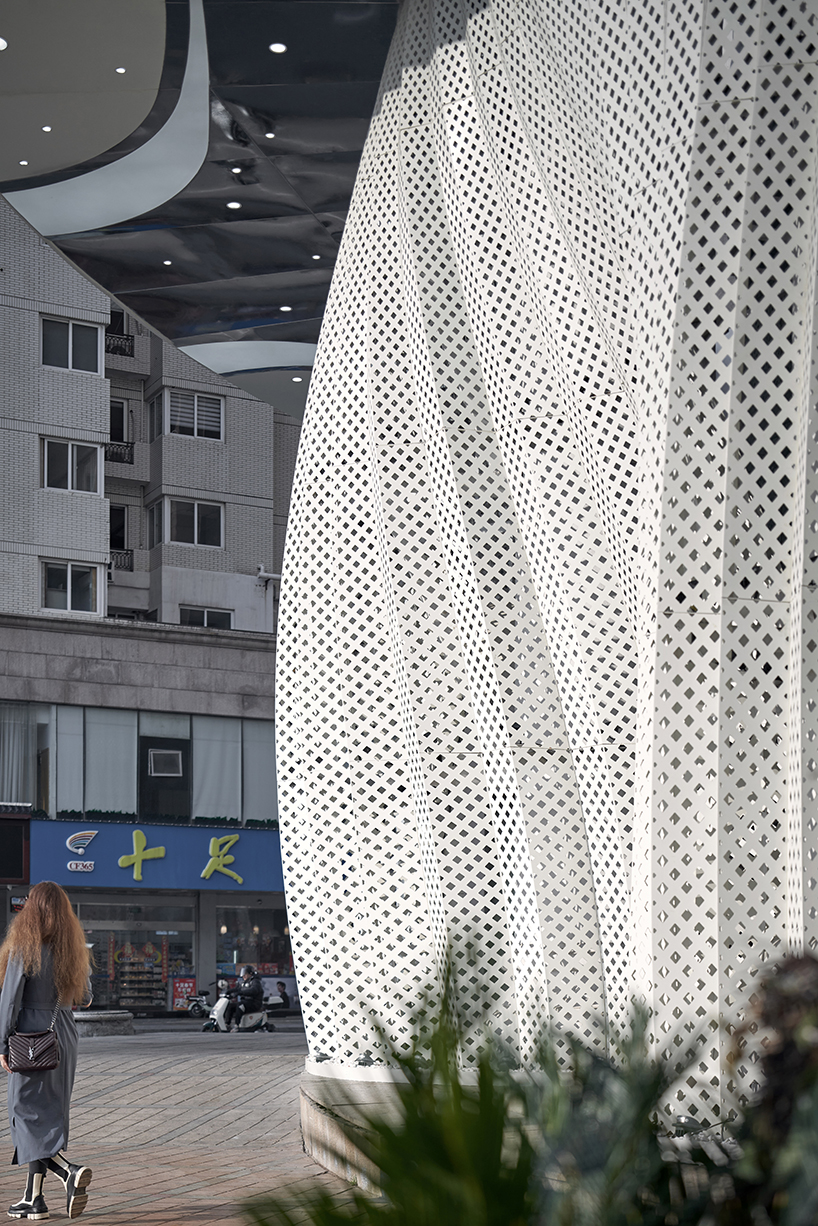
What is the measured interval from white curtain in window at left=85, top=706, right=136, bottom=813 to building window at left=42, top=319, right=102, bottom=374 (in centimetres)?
901

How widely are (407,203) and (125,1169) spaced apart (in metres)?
6.87

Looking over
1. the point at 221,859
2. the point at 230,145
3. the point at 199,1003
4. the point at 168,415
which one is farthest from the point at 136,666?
the point at 230,145

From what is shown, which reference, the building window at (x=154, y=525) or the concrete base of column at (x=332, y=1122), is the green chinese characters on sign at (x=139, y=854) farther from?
the concrete base of column at (x=332, y=1122)

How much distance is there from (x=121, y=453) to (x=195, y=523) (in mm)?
2815

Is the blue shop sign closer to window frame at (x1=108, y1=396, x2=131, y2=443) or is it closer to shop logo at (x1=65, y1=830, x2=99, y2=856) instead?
shop logo at (x1=65, y1=830, x2=99, y2=856)

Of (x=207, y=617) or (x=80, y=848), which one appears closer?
(x=80, y=848)

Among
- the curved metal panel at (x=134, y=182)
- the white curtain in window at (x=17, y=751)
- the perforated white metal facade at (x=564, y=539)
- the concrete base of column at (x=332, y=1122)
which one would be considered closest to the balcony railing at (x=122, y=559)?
Answer: the white curtain in window at (x=17, y=751)

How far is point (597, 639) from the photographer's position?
7.69 metres

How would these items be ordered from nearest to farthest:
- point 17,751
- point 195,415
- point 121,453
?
point 17,751
point 121,453
point 195,415

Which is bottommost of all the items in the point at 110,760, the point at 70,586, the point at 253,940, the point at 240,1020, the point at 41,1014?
the point at 240,1020

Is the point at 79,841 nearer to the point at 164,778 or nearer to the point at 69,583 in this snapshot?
the point at 164,778

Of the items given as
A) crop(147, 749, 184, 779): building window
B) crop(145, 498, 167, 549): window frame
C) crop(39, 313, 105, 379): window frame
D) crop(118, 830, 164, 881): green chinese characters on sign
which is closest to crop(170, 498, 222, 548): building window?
crop(145, 498, 167, 549): window frame

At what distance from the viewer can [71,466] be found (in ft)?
111

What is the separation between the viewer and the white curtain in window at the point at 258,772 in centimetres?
3344
